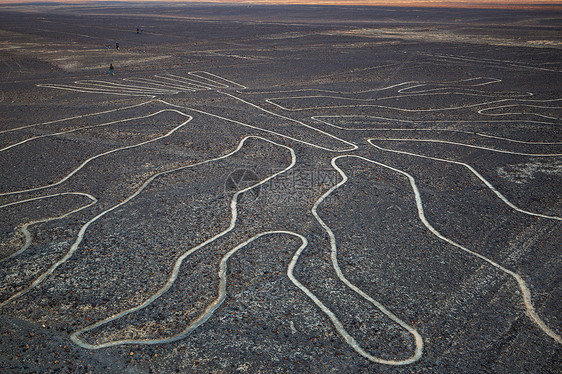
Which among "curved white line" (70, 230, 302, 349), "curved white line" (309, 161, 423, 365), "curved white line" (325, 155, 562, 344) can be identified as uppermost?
"curved white line" (325, 155, 562, 344)

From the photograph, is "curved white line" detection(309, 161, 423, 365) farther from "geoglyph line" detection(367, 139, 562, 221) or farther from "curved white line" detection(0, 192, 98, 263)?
"curved white line" detection(0, 192, 98, 263)

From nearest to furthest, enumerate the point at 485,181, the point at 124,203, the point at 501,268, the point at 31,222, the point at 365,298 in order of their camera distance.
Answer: the point at 365,298 < the point at 501,268 < the point at 31,222 < the point at 124,203 < the point at 485,181

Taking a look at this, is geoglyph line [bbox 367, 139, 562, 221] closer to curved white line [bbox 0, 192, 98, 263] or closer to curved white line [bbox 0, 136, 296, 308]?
curved white line [bbox 0, 136, 296, 308]

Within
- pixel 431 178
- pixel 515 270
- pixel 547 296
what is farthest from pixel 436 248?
pixel 431 178

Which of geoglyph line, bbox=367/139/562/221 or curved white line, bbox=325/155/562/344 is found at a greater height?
geoglyph line, bbox=367/139/562/221

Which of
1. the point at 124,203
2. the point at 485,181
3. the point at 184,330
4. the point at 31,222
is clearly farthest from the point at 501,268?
the point at 31,222

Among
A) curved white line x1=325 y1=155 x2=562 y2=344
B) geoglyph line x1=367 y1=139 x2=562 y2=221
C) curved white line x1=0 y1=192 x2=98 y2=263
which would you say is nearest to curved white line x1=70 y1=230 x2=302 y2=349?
curved white line x1=0 y1=192 x2=98 y2=263

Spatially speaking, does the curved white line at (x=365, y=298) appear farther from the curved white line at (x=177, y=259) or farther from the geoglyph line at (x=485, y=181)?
the geoglyph line at (x=485, y=181)

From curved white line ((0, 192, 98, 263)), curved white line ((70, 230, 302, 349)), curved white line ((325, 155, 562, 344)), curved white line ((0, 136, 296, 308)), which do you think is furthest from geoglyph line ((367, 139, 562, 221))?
curved white line ((0, 192, 98, 263))

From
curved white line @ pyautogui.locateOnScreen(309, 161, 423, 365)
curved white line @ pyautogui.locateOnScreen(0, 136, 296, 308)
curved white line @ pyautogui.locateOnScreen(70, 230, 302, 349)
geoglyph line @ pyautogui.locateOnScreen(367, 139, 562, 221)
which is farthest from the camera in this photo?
geoglyph line @ pyautogui.locateOnScreen(367, 139, 562, 221)

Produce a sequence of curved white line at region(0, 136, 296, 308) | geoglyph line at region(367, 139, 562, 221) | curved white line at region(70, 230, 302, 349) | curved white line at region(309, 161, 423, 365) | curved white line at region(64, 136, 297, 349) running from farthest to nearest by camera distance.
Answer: geoglyph line at region(367, 139, 562, 221), curved white line at region(0, 136, 296, 308), curved white line at region(64, 136, 297, 349), curved white line at region(70, 230, 302, 349), curved white line at region(309, 161, 423, 365)

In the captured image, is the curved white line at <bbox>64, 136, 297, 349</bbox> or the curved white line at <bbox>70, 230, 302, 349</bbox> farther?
the curved white line at <bbox>64, 136, 297, 349</bbox>

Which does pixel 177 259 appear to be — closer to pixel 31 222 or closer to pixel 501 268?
pixel 31 222
